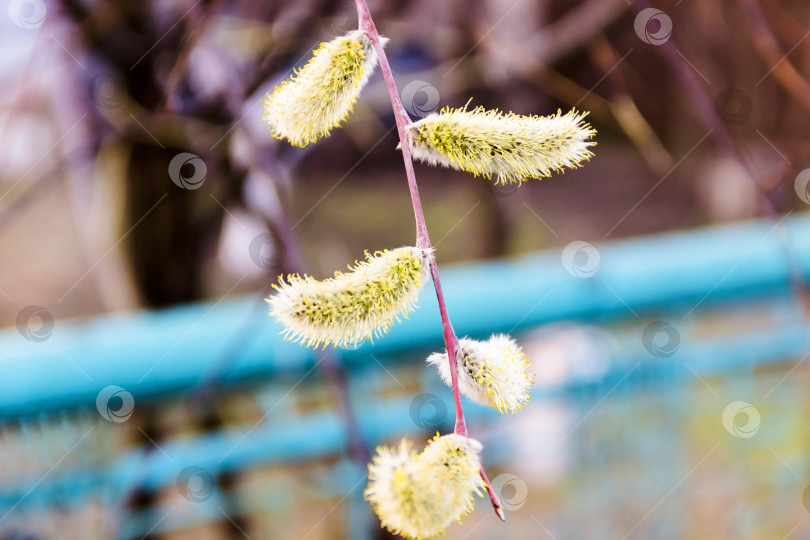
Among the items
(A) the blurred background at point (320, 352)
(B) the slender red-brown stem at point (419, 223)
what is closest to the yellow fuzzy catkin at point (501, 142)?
(B) the slender red-brown stem at point (419, 223)

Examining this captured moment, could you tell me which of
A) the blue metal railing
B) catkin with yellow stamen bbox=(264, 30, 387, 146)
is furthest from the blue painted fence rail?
catkin with yellow stamen bbox=(264, 30, 387, 146)

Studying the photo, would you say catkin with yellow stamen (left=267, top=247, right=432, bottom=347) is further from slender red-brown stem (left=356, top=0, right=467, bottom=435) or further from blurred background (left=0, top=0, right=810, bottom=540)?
blurred background (left=0, top=0, right=810, bottom=540)

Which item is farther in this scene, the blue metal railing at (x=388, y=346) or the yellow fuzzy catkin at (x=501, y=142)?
the blue metal railing at (x=388, y=346)

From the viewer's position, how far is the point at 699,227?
1.71m

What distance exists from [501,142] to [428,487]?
0.13 metres

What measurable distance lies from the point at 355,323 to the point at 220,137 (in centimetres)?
72

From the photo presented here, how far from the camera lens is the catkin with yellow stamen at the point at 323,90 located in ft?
0.98

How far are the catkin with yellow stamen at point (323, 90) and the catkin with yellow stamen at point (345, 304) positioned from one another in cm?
6

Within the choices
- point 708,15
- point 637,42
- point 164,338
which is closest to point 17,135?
point 164,338

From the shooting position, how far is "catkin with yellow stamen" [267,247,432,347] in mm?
275

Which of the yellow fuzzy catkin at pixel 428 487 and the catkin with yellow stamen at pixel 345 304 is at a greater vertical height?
the catkin with yellow stamen at pixel 345 304

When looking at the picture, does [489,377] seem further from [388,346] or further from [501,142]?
[388,346]

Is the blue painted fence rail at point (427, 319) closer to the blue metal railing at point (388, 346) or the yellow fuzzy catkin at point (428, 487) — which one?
the blue metal railing at point (388, 346)

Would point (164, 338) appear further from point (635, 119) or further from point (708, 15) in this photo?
point (708, 15)
